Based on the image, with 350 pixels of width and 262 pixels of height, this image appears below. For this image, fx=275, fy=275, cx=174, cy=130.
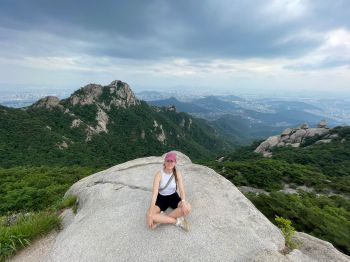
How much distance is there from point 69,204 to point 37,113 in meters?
121

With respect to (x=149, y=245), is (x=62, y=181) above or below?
below

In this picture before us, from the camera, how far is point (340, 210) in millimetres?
22203

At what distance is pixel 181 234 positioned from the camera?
26.9ft

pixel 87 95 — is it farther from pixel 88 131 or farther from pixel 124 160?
pixel 124 160

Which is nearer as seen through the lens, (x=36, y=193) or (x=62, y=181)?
(x=36, y=193)

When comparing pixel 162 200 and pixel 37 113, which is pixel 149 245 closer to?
pixel 162 200

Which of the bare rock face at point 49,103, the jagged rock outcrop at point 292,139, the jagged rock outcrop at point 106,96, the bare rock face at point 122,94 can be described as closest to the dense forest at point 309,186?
the jagged rock outcrop at point 292,139

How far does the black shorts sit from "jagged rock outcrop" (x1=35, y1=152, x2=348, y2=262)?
0.69 m

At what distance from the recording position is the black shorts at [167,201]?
30.5 feet

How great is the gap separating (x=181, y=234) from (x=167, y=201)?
4.69 feet

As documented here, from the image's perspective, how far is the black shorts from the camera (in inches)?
365

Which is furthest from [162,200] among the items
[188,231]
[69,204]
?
[69,204]

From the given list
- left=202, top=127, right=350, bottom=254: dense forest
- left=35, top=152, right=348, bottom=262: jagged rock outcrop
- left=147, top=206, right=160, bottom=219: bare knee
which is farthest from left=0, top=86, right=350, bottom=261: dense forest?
left=147, top=206, right=160, bottom=219: bare knee

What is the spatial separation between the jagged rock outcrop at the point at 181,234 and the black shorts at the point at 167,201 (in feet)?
2.25
